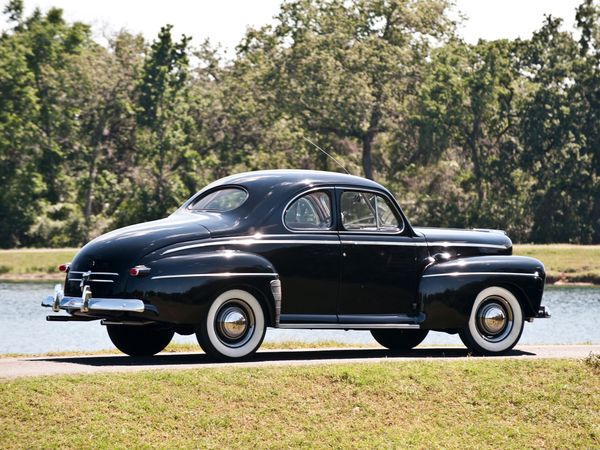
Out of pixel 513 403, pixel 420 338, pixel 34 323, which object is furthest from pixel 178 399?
pixel 34 323

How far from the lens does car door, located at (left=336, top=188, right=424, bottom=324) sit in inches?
573

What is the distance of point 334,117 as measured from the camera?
77.4m

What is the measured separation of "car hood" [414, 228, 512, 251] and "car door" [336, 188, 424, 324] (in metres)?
0.25

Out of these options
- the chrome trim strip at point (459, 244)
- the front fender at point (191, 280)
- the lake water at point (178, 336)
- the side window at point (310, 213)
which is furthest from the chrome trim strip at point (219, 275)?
the lake water at point (178, 336)

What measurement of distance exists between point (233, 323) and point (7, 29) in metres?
69.7

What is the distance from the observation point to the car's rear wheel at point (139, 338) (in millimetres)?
15070

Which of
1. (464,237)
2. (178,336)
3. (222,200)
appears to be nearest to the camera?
(222,200)

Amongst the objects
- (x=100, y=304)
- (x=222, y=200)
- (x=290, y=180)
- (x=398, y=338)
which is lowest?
(x=398, y=338)

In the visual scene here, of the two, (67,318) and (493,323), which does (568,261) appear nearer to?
(493,323)

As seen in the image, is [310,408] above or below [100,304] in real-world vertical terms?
below

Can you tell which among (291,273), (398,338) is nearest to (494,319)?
(398,338)

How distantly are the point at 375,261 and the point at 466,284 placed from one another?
1205 mm

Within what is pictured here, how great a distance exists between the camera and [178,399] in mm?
11852

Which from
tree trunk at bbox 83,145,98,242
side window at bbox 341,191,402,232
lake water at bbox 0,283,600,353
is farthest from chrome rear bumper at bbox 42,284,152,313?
tree trunk at bbox 83,145,98,242
